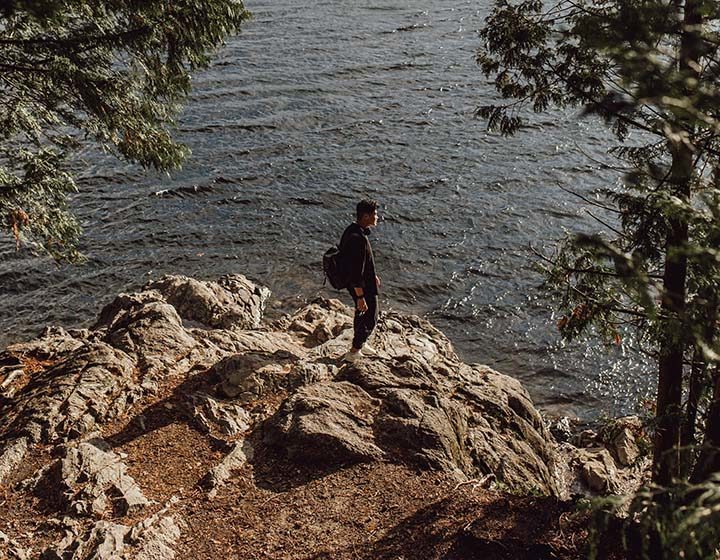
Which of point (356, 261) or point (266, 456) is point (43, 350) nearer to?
point (266, 456)

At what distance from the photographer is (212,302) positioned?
14719mm

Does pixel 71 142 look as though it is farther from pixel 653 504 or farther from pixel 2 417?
pixel 653 504

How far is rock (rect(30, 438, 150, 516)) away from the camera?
745 cm

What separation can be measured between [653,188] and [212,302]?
1048 cm

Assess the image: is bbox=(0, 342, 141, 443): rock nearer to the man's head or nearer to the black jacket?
the black jacket

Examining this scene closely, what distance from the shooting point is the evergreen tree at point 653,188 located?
353 centimetres

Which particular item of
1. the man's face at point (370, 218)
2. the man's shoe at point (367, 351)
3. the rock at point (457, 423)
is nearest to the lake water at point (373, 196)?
the rock at point (457, 423)

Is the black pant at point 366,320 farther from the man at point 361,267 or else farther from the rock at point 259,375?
the rock at point 259,375

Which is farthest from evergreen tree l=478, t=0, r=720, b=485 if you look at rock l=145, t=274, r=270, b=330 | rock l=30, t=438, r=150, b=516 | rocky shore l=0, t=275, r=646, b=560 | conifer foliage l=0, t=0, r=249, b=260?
rock l=145, t=274, r=270, b=330

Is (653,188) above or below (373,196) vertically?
above

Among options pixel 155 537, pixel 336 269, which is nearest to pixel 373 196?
pixel 336 269

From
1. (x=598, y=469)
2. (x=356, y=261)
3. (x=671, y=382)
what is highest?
(x=356, y=261)

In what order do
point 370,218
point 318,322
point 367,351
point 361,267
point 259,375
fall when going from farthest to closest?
1. point 318,322
2. point 367,351
3. point 259,375
4. point 361,267
5. point 370,218

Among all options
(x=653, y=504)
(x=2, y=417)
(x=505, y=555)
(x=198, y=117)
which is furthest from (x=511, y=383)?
(x=198, y=117)
